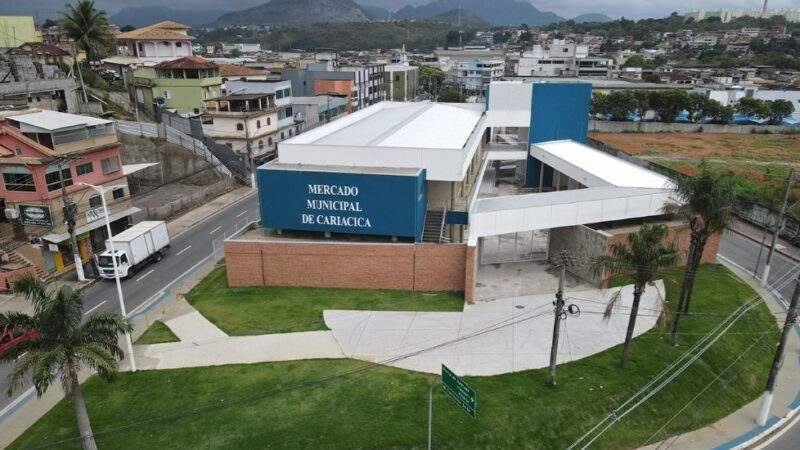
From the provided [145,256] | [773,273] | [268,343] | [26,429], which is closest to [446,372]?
[268,343]

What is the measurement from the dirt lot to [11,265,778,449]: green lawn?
44.4 m

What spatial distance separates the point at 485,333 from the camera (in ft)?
85.4

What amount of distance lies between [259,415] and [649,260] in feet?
53.2

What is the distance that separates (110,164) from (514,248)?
99.9 ft

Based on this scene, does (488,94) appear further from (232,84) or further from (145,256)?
(232,84)

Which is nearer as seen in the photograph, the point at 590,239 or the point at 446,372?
the point at 446,372

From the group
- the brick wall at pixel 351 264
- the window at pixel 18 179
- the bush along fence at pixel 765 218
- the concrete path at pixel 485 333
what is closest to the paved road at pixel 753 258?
the bush along fence at pixel 765 218

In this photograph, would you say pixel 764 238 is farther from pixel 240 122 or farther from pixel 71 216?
pixel 240 122

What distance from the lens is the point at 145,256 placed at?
3497 cm

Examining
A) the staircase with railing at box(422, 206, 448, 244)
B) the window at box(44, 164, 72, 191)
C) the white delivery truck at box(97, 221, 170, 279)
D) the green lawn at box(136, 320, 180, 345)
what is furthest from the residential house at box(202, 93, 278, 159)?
the green lawn at box(136, 320, 180, 345)

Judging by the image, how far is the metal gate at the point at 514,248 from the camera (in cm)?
3569

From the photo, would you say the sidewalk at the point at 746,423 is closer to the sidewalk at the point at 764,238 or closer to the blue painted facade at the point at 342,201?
the sidewalk at the point at 764,238

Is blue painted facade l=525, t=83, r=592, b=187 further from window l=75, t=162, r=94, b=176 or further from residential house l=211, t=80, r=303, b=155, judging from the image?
window l=75, t=162, r=94, b=176

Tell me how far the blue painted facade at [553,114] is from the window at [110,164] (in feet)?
119
